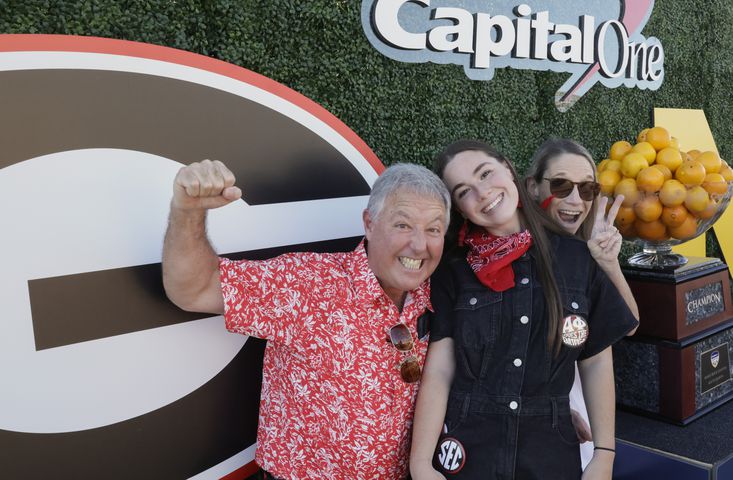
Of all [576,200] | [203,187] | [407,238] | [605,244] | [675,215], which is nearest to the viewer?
[203,187]

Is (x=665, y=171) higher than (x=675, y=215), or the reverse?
(x=665, y=171)

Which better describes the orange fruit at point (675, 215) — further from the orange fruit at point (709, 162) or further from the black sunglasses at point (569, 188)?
the black sunglasses at point (569, 188)

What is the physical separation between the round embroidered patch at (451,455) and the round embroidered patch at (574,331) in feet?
1.07

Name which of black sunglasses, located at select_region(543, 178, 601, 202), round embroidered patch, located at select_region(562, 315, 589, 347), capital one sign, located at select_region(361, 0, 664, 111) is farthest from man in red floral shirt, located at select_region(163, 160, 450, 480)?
capital one sign, located at select_region(361, 0, 664, 111)

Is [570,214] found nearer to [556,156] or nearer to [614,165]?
[556,156]

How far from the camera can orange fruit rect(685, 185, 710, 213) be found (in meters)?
1.84

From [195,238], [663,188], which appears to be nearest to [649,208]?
[663,188]

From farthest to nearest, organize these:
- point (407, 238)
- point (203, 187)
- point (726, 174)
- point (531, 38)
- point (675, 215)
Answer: point (531, 38)
point (726, 174)
point (675, 215)
point (407, 238)
point (203, 187)

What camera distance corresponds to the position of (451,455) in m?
1.35

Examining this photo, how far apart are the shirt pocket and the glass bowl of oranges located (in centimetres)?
79

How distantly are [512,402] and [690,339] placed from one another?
3.10 ft

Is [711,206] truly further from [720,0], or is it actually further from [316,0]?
[720,0]

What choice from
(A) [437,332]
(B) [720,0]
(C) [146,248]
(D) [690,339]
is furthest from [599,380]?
(B) [720,0]

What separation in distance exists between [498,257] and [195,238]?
0.65 metres
